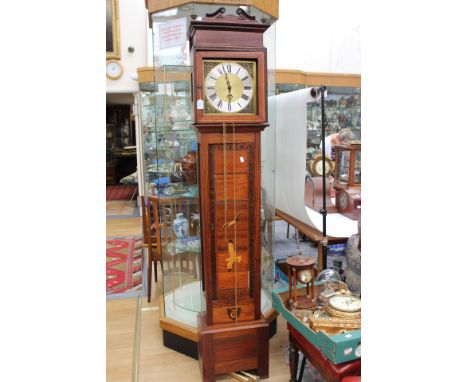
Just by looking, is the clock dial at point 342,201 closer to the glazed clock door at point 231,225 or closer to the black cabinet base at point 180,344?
the glazed clock door at point 231,225

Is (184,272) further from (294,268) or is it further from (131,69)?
(131,69)

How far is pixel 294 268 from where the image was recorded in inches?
79.5

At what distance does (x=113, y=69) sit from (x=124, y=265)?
12.6 ft

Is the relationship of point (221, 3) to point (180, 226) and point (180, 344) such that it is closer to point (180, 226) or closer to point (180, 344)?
point (180, 226)

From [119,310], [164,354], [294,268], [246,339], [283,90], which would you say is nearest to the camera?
[294,268]

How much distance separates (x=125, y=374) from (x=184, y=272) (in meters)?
0.80

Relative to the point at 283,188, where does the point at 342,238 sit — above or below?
below

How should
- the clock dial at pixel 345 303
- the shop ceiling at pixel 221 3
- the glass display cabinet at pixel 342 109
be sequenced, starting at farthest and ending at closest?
1. the glass display cabinet at pixel 342 109
2. the shop ceiling at pixel 221 3
3. the clock dial at pixel 345 303

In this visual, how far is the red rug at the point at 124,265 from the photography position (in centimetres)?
377

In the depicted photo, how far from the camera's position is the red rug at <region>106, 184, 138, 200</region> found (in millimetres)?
9008

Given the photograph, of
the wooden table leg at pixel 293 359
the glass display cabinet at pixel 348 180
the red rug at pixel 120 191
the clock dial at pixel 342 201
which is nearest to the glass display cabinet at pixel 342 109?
the glass display cabinet at pixel 348 180

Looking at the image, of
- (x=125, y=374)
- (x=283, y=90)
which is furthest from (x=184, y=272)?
(x=283, y=90)

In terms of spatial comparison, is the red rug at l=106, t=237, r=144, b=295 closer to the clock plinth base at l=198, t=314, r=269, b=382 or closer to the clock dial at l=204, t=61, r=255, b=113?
the clock plinth base at l=198, t=314, r=269, b=382

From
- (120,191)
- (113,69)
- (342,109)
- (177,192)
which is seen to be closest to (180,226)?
(177,192)
